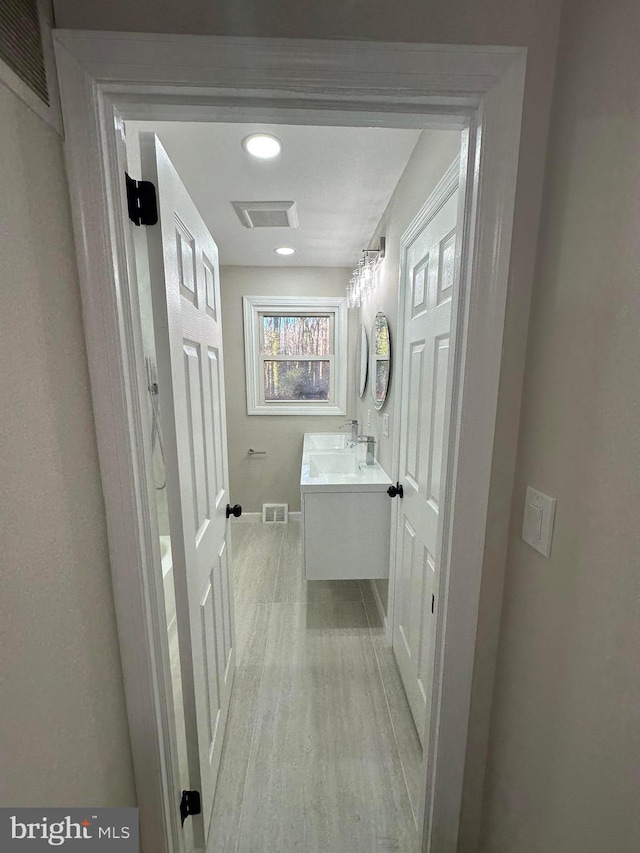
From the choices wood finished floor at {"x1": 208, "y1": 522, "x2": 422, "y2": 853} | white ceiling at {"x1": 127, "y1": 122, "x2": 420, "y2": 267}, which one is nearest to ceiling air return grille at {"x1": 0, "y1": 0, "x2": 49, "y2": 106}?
white ceiling at {"x1": 127, "y1": 122, "x2": 420, "y2": 267}

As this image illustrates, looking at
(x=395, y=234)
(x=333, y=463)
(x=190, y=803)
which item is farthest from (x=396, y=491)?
(x=395, y=234)

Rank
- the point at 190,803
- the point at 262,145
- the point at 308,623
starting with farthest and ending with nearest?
the point at 308,623, the point at 262,145, the point at 190,803

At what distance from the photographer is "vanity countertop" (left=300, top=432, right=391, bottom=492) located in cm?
187

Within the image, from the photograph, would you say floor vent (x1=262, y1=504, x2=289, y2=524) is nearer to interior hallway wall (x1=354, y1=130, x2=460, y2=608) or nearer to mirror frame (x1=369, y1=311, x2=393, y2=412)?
A: interior hallway wall (x1=354, y1=130, x2=460, y2=608)

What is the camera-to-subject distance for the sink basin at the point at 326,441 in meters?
3.00

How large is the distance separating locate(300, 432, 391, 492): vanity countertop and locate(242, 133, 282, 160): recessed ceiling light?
1.61 meters

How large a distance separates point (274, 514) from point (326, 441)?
3.30 feet

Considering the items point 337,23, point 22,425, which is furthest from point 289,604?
point 337,23

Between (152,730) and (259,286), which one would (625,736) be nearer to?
(152,730)

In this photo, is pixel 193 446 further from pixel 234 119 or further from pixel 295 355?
pixel 295 355

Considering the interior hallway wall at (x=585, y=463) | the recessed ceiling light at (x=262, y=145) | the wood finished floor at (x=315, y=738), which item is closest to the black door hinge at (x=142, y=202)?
the interior hallway wall at (x=585, y=463)

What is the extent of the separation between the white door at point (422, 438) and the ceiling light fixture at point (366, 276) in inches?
29.7

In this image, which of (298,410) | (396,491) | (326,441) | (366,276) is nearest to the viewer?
(396,491)

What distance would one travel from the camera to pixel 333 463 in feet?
8.83
